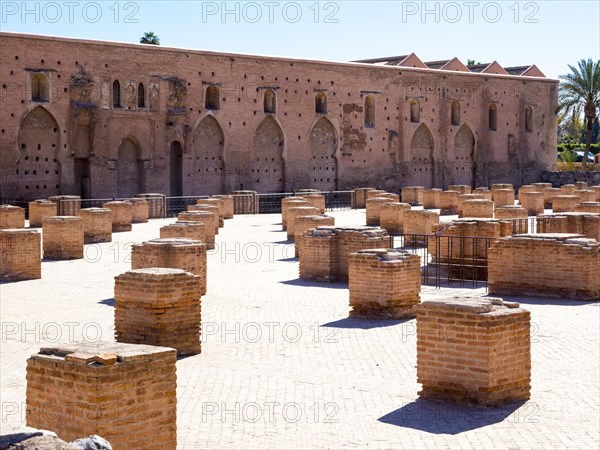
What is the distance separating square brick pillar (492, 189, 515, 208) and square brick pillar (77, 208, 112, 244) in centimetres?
1510

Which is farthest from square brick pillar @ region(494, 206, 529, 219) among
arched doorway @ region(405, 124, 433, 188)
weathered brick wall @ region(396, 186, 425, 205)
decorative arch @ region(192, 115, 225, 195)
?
arched doorway @ region(405, 124, 433, 188)

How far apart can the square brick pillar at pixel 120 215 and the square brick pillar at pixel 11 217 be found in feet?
7.91

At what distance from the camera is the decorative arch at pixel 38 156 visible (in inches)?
1287

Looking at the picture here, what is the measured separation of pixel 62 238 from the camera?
19.3 meters

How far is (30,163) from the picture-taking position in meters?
33.0

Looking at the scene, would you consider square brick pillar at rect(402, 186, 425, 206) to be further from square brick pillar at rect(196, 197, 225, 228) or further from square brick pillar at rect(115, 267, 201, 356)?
square brick pillar at rect(115, 267, 201, 356)

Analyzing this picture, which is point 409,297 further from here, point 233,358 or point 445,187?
point 445,187

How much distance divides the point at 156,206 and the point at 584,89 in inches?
1132

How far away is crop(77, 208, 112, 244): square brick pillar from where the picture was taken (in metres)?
22.6

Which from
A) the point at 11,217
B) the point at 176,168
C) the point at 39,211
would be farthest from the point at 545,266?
the point at 176,168

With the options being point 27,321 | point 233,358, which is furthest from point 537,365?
point 27,321

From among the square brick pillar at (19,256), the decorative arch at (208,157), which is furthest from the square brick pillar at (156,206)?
the square brick pillar at (19,256)

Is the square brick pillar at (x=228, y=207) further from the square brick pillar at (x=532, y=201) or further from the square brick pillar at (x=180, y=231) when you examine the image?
the square brick pillar at (x=180, y=231)

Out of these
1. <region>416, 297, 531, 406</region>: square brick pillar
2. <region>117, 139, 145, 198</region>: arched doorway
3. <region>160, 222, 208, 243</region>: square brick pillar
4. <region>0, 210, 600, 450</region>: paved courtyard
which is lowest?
<region>0, 210, 600, 450</region>: paved courtyard
